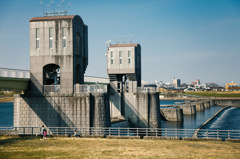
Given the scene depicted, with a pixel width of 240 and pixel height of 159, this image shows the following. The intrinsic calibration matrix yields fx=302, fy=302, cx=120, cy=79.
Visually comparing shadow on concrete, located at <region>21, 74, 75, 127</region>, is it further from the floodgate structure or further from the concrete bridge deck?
the concrete bridge deck

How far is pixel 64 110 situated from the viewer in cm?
4009

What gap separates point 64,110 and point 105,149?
13.7 m

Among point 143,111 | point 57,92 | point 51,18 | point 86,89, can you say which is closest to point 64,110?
point 57,92

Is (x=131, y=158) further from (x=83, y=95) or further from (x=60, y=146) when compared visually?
(x=83, y=95)

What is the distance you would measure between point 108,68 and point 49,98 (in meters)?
25.7

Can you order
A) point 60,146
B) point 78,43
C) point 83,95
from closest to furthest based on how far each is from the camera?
point 60,146 → point 83,95 → point 78,43

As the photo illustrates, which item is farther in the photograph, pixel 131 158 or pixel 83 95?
pixel 83 95

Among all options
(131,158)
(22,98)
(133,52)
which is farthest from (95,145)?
(133,52)

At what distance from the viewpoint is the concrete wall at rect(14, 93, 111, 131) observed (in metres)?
39.7

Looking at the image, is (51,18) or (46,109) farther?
(51,18)

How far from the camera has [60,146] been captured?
29.3 m

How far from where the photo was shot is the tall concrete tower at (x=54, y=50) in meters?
41.1

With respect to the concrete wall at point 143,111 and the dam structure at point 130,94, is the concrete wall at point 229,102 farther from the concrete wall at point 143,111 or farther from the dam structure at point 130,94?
the concrete wall at point 143,111

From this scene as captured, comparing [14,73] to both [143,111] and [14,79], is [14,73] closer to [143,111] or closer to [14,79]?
[14,79]
